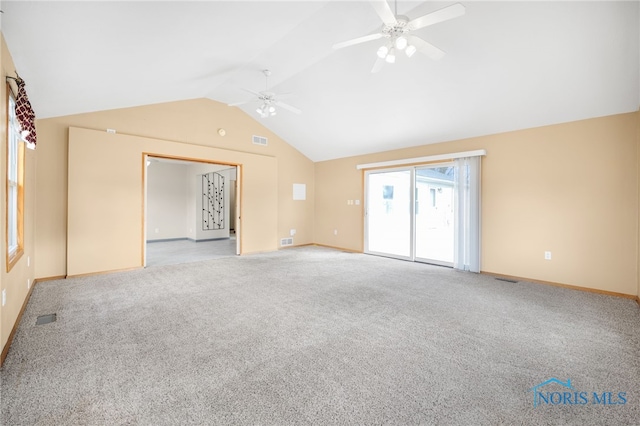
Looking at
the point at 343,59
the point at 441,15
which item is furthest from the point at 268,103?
the point at 441,15

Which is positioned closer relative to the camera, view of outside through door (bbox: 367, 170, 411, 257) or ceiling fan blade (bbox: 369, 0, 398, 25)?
ceiling fan blade (bbox: 369, 0, 398, 25)

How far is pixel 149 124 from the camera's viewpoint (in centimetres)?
547

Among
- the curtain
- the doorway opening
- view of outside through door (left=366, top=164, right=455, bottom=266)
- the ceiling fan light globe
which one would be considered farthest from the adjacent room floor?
the ceiling fan light globe

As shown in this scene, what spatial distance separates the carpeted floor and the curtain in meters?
1.05

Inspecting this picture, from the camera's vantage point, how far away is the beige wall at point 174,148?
4.50 meters

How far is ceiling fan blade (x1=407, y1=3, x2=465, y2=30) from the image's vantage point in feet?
7.23

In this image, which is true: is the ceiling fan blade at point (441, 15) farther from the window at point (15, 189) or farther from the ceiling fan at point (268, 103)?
the window at point (15, 189)

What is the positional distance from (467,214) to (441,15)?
3.66 meters

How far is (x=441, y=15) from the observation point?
2.32 metres

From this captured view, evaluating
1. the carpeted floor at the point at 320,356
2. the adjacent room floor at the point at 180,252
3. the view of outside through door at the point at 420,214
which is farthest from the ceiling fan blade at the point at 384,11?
the adjacent room floor at the point at 180,252

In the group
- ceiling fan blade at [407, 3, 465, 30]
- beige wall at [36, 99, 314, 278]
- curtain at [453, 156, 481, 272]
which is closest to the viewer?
ceiling fan blade at [407, 3, 465, 30]

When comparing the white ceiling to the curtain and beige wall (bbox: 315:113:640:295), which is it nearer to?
beige wall (bbox: 315:113:640:295)

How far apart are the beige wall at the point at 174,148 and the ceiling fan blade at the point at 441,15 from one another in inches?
194

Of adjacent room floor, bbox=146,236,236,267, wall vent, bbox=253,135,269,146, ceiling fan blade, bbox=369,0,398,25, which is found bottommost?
adjacent room floor, bbox=146,236,236,267
